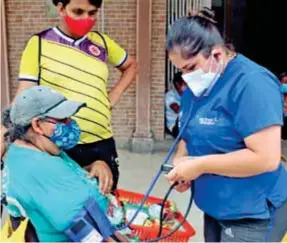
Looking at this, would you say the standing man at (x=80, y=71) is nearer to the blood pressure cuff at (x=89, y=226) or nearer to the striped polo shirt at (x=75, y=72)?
the striped polo shirt at (x=75, y=72)

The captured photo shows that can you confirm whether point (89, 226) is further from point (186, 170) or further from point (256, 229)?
point (256, 229)

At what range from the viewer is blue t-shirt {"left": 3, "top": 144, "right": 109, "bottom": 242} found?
1.94 meters

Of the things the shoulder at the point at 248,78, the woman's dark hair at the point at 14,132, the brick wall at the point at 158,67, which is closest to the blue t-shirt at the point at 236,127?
the shoulder at the point at 248,78

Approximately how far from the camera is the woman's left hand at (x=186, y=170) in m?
2.00

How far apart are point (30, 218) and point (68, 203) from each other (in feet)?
0.69

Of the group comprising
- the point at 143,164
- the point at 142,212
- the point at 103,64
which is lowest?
the point at 143,164

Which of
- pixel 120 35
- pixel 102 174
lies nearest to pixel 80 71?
pixel 102 174

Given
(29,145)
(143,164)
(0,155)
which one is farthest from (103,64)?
(143,164)

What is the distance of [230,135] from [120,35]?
405 centimetres

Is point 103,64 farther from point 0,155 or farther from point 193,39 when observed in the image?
point 193,39

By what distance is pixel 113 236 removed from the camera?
213 centimetres

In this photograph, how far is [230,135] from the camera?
201 cm

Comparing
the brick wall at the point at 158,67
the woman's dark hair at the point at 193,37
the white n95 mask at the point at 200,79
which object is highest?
the woman's dark hair at the point at 193,37

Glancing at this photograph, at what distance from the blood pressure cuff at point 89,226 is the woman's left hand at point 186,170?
0.94ft
